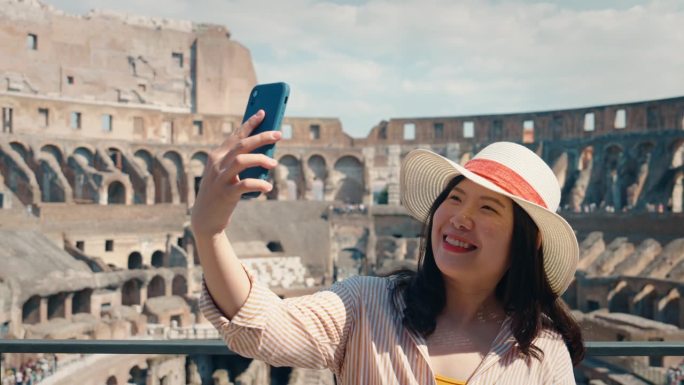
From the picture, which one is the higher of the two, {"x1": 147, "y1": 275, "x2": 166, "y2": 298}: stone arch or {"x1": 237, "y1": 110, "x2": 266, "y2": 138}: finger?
{"x1": 237, "y1": 110, "x2": 266, "y2": 138}: finger

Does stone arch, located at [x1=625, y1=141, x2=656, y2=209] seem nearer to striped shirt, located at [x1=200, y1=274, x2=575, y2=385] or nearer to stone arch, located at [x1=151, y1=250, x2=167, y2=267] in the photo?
stone arch, located at [x1=151, y1=250, x2=167, y2=267]

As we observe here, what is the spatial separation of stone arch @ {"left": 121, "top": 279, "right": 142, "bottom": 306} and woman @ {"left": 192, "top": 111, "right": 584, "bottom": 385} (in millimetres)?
22502

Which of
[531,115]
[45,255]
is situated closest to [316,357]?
[45,255]

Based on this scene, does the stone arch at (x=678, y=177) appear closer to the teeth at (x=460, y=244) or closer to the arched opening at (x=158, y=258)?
the arched opening at (x=158, y=258)

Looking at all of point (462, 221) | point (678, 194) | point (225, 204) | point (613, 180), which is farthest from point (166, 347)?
point (613, 180)

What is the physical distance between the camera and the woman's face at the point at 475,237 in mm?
2113

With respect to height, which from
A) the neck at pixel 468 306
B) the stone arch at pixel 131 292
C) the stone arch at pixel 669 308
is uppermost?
the neck at pixel 468 306

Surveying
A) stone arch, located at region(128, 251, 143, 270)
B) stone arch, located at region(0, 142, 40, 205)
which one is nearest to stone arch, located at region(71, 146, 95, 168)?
stone arch, located at region(0, 142, 40, 205)

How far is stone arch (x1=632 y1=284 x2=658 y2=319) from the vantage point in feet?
65.9

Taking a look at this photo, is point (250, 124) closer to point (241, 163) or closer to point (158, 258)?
point (241, 163)

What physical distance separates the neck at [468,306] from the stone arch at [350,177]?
3650cm

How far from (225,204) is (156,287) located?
939 inches

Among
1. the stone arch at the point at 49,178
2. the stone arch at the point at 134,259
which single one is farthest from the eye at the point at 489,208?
the stone arch at the point at 49,178

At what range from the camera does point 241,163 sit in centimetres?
169
